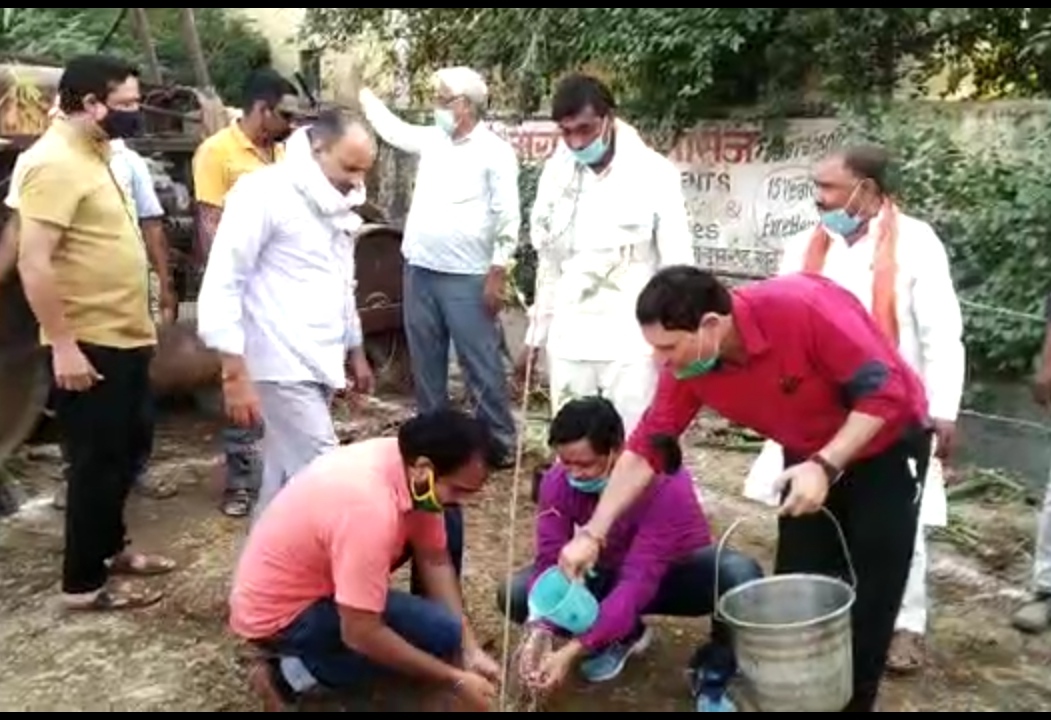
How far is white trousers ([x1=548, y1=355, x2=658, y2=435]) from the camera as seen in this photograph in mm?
4410

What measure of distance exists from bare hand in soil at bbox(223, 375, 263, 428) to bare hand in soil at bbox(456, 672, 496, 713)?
1083mm

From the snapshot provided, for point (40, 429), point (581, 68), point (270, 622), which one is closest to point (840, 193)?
point (270, 622)

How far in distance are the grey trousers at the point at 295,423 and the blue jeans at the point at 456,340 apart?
1.54 m

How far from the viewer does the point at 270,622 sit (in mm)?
Result: 3236

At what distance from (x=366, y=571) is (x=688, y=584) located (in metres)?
1.07

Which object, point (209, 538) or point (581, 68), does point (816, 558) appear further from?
point (581, 68)

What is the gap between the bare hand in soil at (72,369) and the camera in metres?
3.89

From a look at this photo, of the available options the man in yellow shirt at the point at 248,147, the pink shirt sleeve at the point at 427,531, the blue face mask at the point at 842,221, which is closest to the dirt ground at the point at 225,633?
the pink shirt sleeve at the point at 427,531

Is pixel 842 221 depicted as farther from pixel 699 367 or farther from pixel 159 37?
pixel 159 37

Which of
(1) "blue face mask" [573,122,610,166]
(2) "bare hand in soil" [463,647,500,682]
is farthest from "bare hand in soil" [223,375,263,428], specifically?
(1) "blue face mask" [573,122,610,166]

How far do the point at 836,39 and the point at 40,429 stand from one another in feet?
15.5

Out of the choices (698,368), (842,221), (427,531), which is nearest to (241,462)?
(427,531)

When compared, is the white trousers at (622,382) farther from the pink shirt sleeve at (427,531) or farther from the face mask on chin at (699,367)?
the face mask on chin at (699,367)

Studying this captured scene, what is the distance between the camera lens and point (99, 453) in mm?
4090
